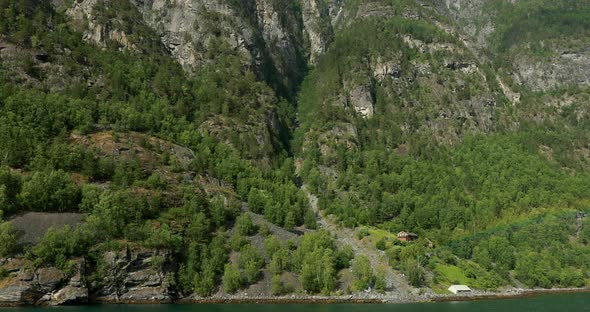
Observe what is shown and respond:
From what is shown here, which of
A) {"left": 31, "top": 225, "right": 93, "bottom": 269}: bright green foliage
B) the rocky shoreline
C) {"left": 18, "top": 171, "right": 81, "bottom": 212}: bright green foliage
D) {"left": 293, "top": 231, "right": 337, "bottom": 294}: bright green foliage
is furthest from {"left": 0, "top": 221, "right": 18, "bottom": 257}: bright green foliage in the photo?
{"left": 293, "top": 231, "right": 337, "bottom": 294}: bright green foliage

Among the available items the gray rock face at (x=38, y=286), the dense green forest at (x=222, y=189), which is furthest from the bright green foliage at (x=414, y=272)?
the gray rock face at (x=38, y=286)

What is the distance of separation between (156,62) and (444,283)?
467 ft

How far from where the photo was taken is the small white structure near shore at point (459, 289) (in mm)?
118938

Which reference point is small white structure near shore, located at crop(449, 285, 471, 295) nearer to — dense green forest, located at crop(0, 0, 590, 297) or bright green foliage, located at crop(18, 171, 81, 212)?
dense green forest, located at crop(0, 0, 590, 297)

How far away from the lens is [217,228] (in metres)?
126

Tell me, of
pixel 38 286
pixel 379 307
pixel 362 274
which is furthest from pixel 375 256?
pixel 38 286

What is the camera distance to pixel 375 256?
130m

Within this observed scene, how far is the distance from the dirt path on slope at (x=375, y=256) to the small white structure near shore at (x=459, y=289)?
35.7 ft

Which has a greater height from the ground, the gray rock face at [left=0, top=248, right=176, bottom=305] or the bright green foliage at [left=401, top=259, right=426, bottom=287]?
the gray rock face at [left=0, top=248, right=176, bottom=305]

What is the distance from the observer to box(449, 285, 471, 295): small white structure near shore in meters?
119

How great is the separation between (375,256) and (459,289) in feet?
74.4

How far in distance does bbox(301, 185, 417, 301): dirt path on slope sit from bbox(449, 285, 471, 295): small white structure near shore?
35.7 ft

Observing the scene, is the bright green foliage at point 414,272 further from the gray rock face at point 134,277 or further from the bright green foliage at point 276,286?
the gray rock face at point 134,277

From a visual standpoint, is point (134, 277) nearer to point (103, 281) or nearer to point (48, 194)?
point (103, 281)
